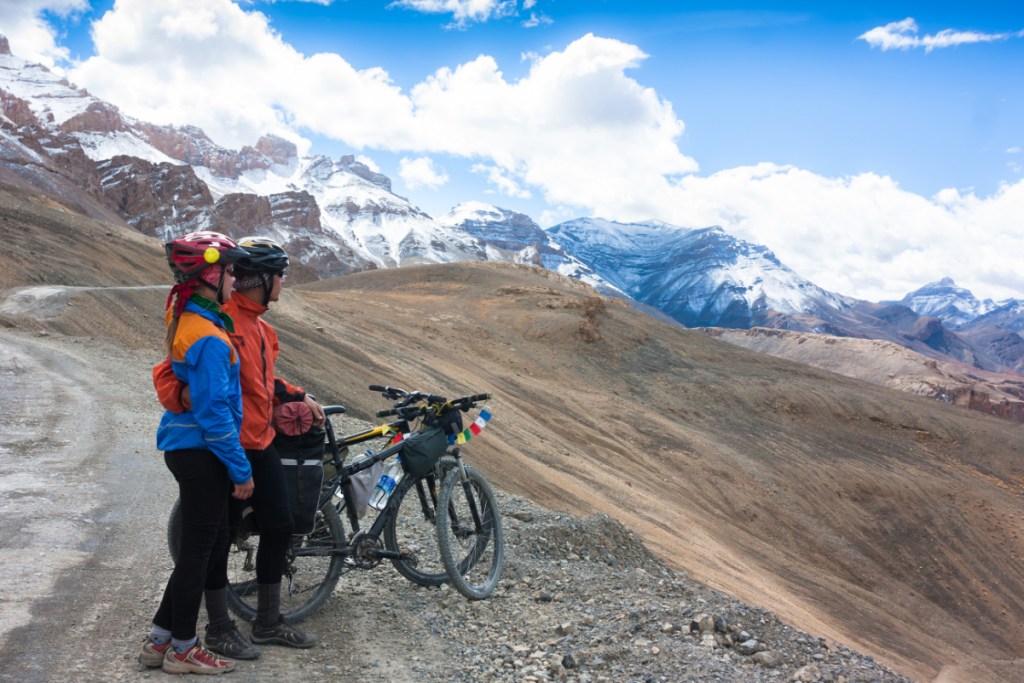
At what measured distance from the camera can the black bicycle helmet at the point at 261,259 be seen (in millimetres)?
4184

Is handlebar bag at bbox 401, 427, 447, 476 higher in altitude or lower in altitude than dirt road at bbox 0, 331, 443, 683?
higher

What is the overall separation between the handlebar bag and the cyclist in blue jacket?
147cm

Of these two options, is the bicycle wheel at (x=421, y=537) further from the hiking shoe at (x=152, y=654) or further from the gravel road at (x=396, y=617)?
the hiking shoe at (x=152, y=654)

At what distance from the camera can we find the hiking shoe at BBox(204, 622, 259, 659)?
13.4 ft

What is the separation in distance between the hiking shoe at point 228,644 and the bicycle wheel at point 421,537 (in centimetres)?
127

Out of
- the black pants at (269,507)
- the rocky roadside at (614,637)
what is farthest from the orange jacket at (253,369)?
the rocky roadside at (614,637)

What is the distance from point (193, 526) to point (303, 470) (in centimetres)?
78

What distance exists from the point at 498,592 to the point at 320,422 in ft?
7.49

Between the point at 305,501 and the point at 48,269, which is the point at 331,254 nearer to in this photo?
the point at 48,269

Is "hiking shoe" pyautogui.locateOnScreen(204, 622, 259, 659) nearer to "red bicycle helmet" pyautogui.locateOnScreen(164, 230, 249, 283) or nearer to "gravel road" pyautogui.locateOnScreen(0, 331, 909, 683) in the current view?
"gravel road" pyautogui.locateOnScreen(0, 331, 909, 683)

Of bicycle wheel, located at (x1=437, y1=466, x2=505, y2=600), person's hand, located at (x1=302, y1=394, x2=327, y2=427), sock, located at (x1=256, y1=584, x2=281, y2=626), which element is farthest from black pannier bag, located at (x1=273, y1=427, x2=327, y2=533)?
bicycle wheel, located at (x1=437, y1=466, x2=505, y2=600)

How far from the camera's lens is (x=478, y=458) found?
1584 cm

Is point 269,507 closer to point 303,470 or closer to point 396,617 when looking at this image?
point 303,470

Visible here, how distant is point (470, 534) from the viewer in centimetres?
555
